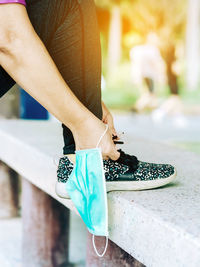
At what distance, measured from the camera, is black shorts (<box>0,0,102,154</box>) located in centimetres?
135

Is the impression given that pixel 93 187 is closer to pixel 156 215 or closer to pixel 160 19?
pixel 156 215

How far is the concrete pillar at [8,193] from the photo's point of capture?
3.27 metres

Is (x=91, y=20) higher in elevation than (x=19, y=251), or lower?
higher

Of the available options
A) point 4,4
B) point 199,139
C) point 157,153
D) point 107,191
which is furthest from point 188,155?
point 199,139

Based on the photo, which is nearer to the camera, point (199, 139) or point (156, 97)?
point (199, 139)

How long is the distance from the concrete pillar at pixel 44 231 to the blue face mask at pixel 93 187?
4.02 ft

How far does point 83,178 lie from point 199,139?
5.63m

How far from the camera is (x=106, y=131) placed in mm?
1299

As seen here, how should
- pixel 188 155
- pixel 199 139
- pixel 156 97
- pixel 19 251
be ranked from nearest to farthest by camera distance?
pixel 188 155
pixel 19 251
pixel 199 139
pixel 156 97

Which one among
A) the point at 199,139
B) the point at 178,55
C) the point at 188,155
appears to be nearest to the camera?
the point at 188,155

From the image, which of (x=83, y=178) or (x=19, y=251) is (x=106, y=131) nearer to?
(x=83, y=178)

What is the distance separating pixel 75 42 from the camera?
4.59ft

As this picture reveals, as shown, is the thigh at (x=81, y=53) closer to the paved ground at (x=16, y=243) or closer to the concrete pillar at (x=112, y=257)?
the concrete pillar at (x=112, y=257)

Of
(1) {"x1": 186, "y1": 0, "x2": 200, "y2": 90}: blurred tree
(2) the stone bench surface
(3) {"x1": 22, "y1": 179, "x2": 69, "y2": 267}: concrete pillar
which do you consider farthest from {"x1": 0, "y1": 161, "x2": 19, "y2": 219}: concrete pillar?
(1) {"x1": 186, "y1": 0, "x2": 200, "y2": 90}: blurred tree
